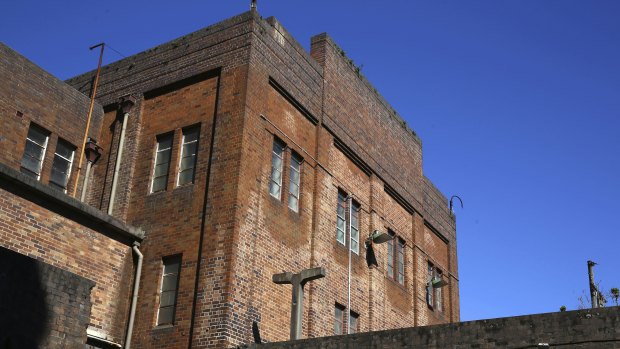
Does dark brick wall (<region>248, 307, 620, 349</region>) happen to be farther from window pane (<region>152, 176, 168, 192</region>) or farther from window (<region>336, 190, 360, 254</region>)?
window (<region>336, 190, 360, 254</region>)

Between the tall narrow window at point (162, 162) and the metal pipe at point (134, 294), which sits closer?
the metal pipe at point (134, 294)

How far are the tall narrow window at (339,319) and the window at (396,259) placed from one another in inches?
133

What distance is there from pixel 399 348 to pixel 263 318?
4734 millimetres

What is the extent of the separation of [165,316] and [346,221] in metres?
6.57

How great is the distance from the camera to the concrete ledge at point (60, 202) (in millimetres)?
14492

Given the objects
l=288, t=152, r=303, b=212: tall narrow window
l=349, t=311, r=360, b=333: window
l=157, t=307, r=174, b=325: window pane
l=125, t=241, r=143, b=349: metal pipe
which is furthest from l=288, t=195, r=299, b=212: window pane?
l=157, t=307, r=174, b=325: window pane

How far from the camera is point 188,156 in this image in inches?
695

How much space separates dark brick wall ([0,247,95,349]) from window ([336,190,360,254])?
891cm

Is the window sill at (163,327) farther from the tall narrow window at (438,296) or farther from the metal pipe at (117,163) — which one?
the tall narrow window at (438,296)

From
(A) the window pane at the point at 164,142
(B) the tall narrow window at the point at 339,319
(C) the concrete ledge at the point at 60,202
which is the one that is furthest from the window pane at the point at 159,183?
(B) the tall narrow window at the point at 339,319

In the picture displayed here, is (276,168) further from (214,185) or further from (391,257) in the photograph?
(391,257)

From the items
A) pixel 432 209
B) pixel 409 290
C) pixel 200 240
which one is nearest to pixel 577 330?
pixel 200 240

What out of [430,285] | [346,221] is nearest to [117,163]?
[346,221]

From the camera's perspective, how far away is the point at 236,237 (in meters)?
15.6
